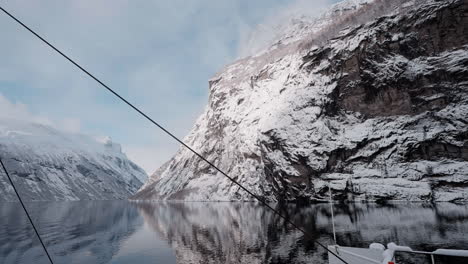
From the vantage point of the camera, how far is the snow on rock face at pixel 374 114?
58.5 metres

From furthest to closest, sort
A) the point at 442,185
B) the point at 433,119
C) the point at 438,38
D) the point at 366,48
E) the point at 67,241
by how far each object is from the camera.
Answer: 1. the point at 366,48
2. the point at 438,38
3. the point at 433,119
4. the point at 442,185
5. the point at 67,241

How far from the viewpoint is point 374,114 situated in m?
70.4

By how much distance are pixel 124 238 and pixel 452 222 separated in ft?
129

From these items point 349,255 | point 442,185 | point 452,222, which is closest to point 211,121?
point 442,185

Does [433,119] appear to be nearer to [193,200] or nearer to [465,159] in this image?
[465,159]

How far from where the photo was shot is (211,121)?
13625cm

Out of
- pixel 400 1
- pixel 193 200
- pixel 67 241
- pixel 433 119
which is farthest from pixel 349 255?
pixel 193 200

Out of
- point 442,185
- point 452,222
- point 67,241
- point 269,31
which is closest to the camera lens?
point 452,222

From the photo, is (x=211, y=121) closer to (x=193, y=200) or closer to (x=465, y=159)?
(x=193, y=200)

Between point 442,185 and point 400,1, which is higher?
point 400,1

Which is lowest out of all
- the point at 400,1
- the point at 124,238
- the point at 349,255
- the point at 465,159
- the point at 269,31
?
the point at 124,238

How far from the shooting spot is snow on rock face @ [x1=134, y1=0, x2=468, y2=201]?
58.5m

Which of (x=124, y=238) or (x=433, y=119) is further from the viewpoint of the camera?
(x=433, y=119)

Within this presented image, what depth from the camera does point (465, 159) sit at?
54781mm
